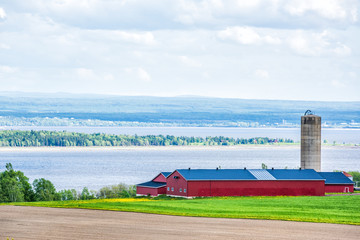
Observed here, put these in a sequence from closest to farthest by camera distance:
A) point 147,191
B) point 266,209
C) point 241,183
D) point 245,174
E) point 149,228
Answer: point 149,228
point 266,209
point 241,183
point 245,174
point 147,191

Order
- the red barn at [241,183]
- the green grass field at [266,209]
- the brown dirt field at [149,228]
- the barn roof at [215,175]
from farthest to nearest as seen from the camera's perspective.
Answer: the barn roof at [215,175], the red barn at [241,183], the green grass field at [266,209], the brown dirt field at [149,228]

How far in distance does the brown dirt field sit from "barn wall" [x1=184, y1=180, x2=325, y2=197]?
23232 millimetres

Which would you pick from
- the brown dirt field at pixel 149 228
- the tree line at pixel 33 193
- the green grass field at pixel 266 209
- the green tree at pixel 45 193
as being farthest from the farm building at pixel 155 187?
the brown dirt field at pixel 149 228

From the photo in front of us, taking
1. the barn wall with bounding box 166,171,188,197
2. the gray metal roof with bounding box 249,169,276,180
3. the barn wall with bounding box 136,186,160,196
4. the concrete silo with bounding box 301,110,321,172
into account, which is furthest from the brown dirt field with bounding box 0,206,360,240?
the concrete silo with bounding box 301,110,321,172

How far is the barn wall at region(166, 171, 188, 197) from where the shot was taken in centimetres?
7031

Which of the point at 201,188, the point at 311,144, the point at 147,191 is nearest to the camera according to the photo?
the point at 201,188

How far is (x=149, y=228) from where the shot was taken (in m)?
40.1

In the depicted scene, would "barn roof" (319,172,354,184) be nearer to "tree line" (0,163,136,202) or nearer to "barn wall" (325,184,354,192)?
"barn wall" (325,184,354,192)

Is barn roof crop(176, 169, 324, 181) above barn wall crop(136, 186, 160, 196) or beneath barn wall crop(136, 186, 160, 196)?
above

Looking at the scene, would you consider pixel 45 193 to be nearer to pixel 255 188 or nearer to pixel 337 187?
pixel 255 188

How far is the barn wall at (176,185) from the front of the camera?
70.3 m

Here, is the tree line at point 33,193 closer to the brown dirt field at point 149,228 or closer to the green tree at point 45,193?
the green tree at point 45,193

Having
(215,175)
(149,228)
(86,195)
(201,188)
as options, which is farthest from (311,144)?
(149,228)

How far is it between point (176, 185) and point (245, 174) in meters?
6.63
